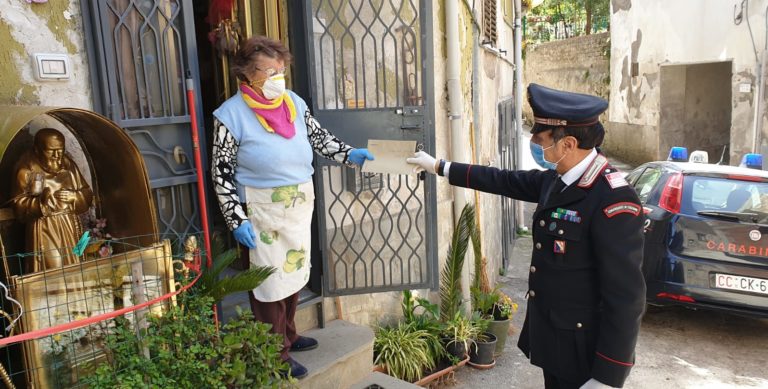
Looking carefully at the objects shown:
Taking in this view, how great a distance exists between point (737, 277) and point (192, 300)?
14.0 feet

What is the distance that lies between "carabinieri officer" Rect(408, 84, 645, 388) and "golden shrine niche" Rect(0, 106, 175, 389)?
5.05 feet

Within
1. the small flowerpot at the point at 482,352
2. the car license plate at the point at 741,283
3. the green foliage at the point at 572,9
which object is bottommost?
the small flowerpot at the point at 482,352

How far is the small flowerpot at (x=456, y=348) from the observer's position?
4.39 m

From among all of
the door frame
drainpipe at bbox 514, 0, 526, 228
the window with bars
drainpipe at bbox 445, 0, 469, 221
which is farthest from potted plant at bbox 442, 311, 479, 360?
drainpipe at bbox 514, 0, 526, 228

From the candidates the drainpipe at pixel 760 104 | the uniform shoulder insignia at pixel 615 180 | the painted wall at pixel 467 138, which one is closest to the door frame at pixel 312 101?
the painted wall at pixel 467 138

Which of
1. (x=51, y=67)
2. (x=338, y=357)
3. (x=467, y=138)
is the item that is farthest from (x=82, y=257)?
(x=467, y=138)

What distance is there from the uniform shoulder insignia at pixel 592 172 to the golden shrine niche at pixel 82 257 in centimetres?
167

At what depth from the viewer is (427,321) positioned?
4473 millimetres

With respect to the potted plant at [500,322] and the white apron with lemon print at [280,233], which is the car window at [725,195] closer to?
the potted plant at [500,322]

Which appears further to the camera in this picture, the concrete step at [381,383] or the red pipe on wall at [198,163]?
the concrete step at [381,383]

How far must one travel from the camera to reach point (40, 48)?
8.07ft

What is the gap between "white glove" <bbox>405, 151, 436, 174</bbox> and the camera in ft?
9.42

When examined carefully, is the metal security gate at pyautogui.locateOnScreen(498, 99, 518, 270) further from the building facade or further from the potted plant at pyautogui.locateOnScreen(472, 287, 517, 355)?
the potted plant at pyautogui.locateOnScreen(472, 287, 517, 355)

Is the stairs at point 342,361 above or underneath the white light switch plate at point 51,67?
underneath
